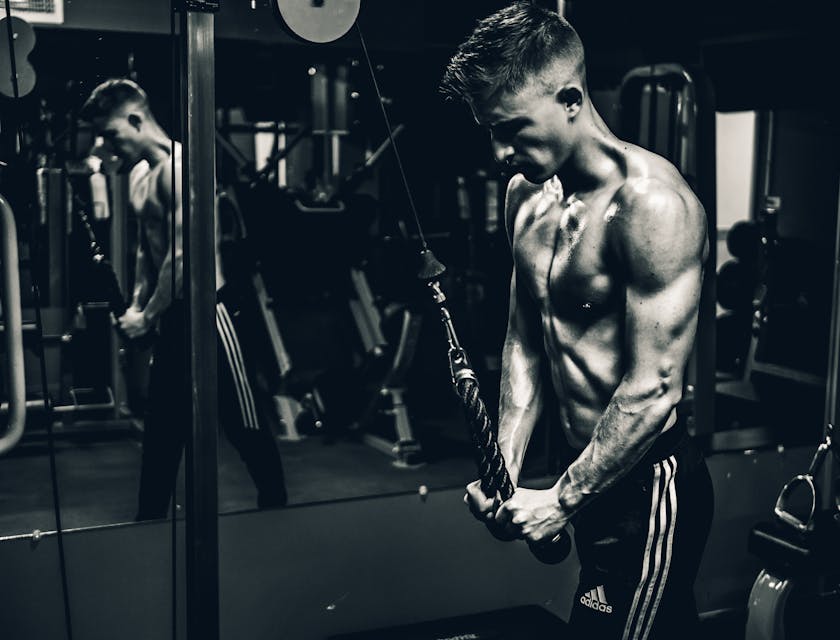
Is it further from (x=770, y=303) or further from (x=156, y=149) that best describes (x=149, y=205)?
(x=770, y=303)

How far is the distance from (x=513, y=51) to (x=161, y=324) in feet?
6.26

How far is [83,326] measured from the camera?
4605mm

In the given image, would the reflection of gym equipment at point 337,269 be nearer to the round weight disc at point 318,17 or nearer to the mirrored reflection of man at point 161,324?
the mirrored reflection of man at point 161,324

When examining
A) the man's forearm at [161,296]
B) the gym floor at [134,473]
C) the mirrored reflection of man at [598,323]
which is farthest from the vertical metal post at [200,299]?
the man's forearm at [161,296]

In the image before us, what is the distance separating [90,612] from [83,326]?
1.97 m

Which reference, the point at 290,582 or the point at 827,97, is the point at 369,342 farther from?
the point at 827,97

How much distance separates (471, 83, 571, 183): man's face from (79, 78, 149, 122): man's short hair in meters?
1.81

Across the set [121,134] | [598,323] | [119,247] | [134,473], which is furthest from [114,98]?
[598,323]

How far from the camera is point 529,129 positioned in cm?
187

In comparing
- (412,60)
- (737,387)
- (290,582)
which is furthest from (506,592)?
(737,387)

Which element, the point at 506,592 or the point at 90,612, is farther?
the point at 506,592

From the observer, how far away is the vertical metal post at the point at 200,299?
1.88m

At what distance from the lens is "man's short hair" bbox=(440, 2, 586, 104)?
1.84m

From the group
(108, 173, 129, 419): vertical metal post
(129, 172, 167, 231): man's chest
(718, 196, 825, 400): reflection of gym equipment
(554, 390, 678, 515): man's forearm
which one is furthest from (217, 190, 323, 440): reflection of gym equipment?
(554, 390, 678, 515): man's forearm
